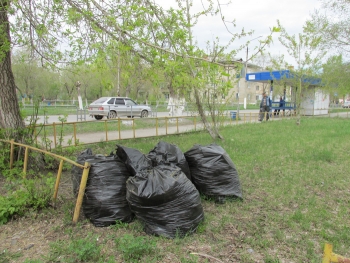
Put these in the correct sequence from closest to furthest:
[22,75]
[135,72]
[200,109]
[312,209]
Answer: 1. [312,209]
2. [135,72]
3. [200,109]
4. [22,75]

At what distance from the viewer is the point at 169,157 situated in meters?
3.51

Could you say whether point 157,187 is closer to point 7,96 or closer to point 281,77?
point 7,96

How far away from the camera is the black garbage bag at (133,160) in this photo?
3.18 metres

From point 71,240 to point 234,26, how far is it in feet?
13.1

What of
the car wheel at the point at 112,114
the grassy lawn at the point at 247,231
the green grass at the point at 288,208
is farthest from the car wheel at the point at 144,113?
the grassy lawn at the point at 247,231

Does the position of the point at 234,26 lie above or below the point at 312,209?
above

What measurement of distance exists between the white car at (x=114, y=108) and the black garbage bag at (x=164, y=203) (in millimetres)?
12504

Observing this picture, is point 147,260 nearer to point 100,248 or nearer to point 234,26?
point 100,248

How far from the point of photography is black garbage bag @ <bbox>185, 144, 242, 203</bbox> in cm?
363

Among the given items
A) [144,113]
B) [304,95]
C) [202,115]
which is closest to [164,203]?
[202,115]

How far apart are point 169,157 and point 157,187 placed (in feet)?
2.89

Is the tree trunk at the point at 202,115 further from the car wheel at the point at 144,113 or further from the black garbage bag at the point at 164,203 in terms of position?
the car wheel at the point at 144,113

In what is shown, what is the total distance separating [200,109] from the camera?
829 cm

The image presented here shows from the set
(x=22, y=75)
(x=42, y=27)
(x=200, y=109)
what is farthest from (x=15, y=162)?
(x=22, y=75)
